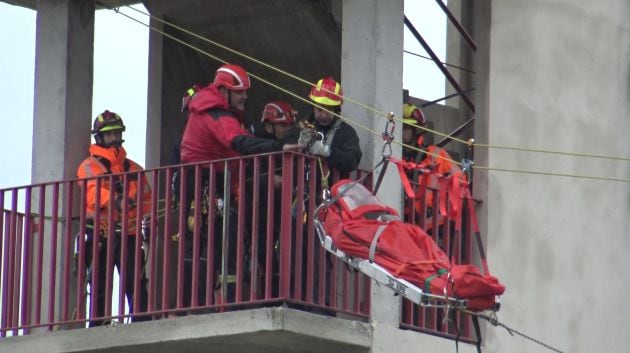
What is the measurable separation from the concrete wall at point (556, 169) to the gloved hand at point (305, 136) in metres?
2.49

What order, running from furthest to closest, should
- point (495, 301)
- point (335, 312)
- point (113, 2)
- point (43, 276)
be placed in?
point (113, 2), point (43, 276), point (335, 312), point (495, 301)

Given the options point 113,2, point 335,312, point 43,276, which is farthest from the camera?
point 113,2

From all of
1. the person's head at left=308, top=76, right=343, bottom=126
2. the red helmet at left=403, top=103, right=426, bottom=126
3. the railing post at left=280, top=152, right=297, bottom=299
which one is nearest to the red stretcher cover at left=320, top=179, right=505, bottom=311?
the railing post at left=280, top=152, right=297, bottom=299

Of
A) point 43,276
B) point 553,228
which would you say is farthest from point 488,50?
point 43,276

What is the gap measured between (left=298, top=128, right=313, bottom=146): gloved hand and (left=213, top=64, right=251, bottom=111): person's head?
1.21 m

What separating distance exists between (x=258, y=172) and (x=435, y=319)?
2.14 m

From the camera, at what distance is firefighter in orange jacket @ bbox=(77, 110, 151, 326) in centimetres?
1930

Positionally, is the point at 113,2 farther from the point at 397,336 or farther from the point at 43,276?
the point at 397,336

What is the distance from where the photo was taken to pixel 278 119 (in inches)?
796

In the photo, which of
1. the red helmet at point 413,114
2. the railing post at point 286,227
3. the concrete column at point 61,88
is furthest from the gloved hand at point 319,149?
the concrete column at point 61,88

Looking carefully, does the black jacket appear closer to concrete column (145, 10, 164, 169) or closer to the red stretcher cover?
the red stretcher cover

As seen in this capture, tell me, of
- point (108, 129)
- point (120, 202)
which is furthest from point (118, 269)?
point (108, 129)

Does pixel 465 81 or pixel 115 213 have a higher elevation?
pixel 465 81

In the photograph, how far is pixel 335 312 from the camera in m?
18.8
